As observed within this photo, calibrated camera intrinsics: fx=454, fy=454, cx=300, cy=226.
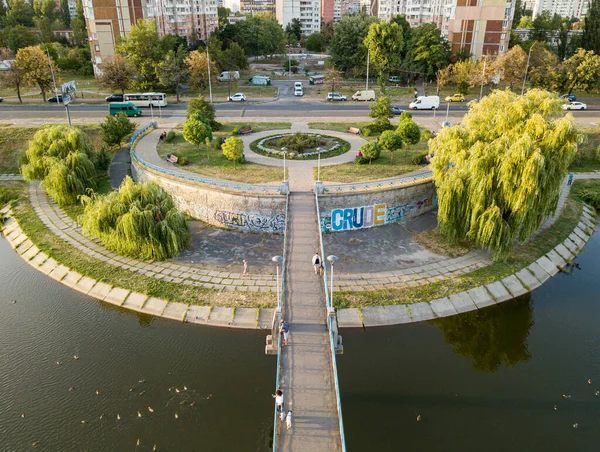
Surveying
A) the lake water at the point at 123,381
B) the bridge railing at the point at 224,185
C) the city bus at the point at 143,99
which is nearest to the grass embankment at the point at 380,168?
the bridge railing at the point at 224,185

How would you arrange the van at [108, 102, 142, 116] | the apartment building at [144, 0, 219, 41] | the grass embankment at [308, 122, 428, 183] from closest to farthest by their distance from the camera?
the grass embankment at [308, 122, 428, 183]
the van at [108, 102, 142, 116]
the apartment building at [144, 0, 219, 41]

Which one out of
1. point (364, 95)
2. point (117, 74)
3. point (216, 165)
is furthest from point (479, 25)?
point (216, 165)

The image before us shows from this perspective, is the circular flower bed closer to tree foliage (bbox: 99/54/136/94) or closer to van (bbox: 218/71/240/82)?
tree foliage (bbox: 99/54/136/94)

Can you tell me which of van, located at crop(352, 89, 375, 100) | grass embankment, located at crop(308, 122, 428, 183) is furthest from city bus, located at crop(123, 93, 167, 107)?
grass embankment, located at crop(308, 122, 428, 183)

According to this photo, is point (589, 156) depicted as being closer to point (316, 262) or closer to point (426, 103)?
point (426, 103)

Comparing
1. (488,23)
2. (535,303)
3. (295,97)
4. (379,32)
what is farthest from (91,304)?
(488,23)

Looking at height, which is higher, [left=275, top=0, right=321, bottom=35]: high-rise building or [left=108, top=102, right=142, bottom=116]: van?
[left=275, top=0, right=321, bottom=35]: high-rise building
